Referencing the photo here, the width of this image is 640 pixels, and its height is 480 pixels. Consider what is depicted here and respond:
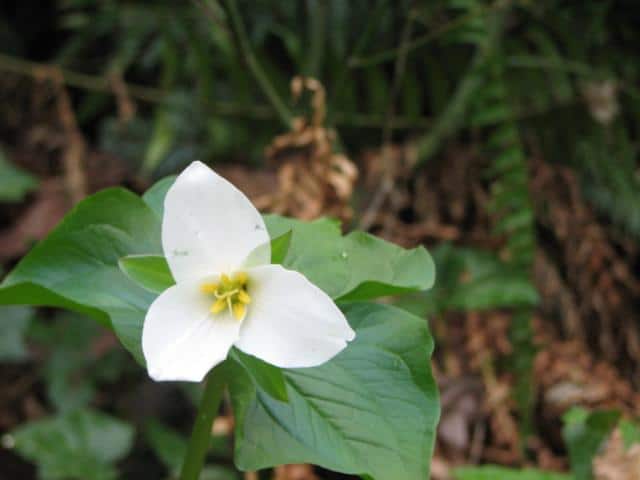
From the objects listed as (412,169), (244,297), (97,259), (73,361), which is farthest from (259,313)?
(412,169)

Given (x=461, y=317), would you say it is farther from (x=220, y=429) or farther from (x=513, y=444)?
(x=220, y=429)

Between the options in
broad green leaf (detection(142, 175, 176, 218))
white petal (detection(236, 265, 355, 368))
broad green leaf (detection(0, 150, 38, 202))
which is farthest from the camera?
broad green leaf (detection(0, 150, 38, 202))

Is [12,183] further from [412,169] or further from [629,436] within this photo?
[629,436]

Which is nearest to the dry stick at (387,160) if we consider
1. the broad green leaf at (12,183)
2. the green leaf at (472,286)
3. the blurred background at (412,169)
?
the blurred background at (412,169)

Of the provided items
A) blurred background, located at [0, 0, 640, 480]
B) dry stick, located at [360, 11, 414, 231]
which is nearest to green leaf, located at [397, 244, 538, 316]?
blurred background, located at [0, 0, 640, 480]

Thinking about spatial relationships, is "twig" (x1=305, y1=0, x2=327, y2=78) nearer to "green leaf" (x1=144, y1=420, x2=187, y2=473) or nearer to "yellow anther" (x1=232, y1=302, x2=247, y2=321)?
"green leaf" (x1=144, y1=420, x2=187, y2=473)

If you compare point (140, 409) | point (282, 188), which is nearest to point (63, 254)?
point (282, 188)
